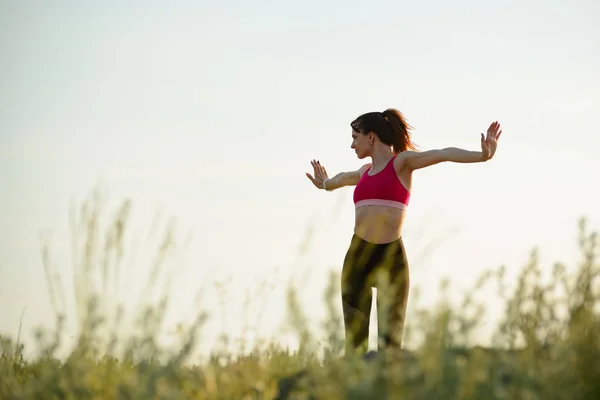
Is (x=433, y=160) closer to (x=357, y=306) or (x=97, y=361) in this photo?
(x=357, y=306)

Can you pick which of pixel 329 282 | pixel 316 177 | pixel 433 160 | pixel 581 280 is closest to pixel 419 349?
pixel 329 282

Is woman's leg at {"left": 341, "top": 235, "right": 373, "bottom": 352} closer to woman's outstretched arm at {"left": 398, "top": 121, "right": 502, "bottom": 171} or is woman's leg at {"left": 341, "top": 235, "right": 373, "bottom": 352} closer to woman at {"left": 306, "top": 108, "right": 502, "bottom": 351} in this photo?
woman at {"left": 306, "top": 108, "right": 502, "bottom": 351}

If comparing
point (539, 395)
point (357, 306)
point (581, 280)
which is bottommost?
point (539, 395)

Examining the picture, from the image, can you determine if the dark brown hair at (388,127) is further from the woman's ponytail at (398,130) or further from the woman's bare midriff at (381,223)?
the woman's bare midriff at (381,223)

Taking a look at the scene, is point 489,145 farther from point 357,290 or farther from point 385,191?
point 357,290

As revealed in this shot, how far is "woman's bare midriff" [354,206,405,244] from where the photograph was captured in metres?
6.02

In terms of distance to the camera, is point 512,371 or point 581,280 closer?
point 512,371

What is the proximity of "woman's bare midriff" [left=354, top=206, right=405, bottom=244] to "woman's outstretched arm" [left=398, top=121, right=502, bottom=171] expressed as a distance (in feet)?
1.41

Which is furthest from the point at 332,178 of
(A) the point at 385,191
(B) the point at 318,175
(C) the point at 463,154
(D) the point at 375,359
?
(D) the point at 375,359

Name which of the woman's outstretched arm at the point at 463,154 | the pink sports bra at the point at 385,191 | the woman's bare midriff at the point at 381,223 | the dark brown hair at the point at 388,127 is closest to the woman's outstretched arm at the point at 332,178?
the dark brown hair at the point at 388,127

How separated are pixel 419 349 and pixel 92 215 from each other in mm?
1875

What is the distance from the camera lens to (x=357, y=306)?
611 centimetres

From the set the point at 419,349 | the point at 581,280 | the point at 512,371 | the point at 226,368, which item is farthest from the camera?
the point at 581,280

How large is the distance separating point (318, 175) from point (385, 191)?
51.5 inches
